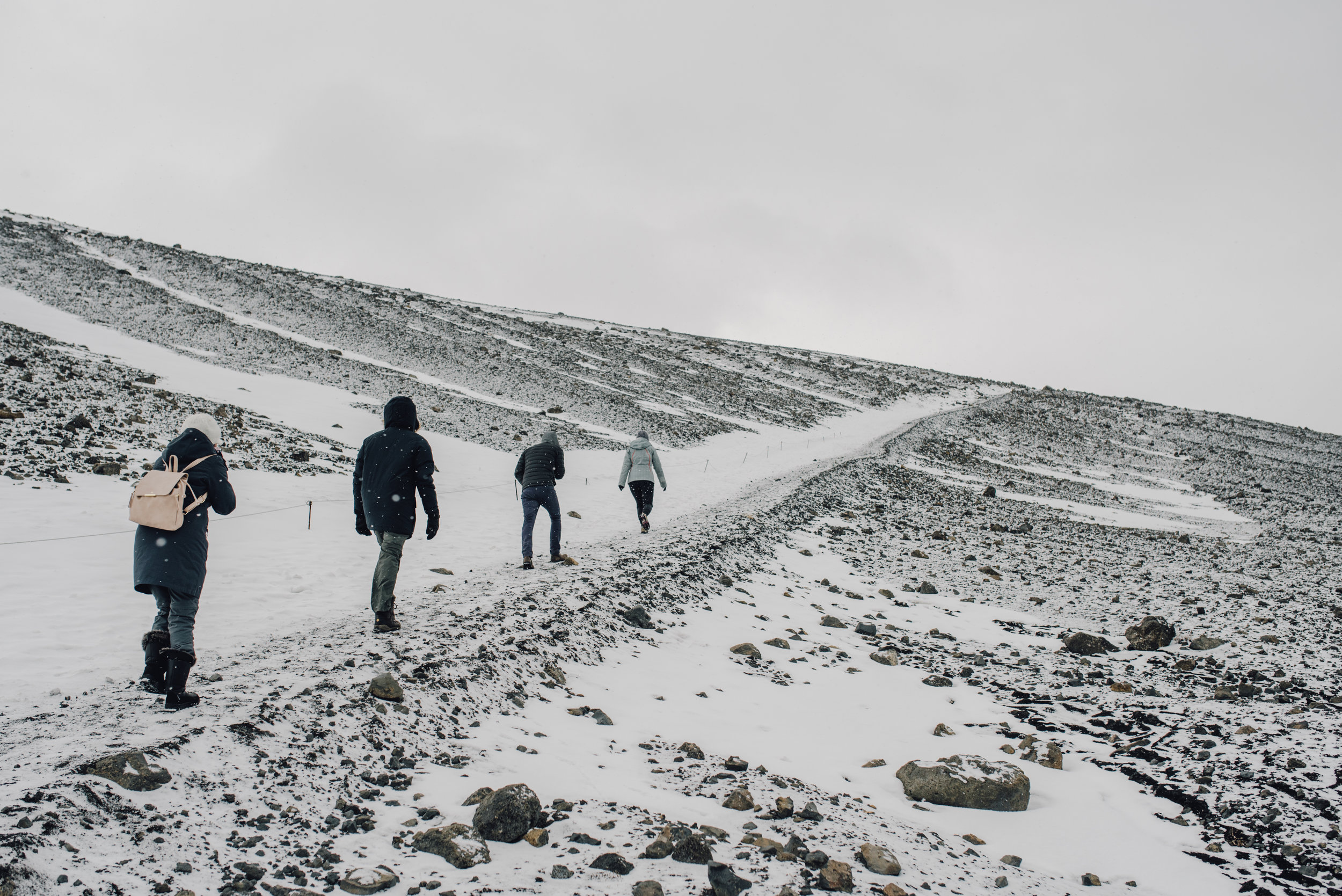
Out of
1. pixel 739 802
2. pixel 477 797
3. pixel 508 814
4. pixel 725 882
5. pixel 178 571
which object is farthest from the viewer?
pixel 178 571

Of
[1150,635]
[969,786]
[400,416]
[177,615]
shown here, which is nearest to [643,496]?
[400,416]

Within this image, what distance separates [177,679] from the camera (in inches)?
202

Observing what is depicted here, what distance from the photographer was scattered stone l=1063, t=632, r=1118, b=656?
1045cm

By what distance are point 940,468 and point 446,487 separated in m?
24.7

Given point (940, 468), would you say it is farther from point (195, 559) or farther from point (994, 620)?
point (195, 559)

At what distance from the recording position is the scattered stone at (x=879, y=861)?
4375mm

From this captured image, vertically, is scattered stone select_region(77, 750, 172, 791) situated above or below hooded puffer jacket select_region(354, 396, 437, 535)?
below

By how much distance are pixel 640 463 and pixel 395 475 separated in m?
7.74

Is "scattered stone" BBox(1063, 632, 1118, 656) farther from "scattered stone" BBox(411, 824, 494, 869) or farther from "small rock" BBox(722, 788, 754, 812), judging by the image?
"scattered stone" BBox(411, 824, 494, 869)

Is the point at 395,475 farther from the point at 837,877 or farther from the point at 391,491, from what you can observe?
the point at 837,877

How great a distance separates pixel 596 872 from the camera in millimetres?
4023

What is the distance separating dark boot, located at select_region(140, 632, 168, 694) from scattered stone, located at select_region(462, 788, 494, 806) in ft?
8.55

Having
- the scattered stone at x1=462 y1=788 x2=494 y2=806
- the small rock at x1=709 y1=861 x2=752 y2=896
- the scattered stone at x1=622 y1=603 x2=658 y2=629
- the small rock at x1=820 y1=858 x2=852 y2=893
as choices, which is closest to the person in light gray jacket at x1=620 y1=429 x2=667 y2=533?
the scattered stone at x1=622 y1=603 x2=658 y2=629

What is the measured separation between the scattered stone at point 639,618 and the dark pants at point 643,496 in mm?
5741
